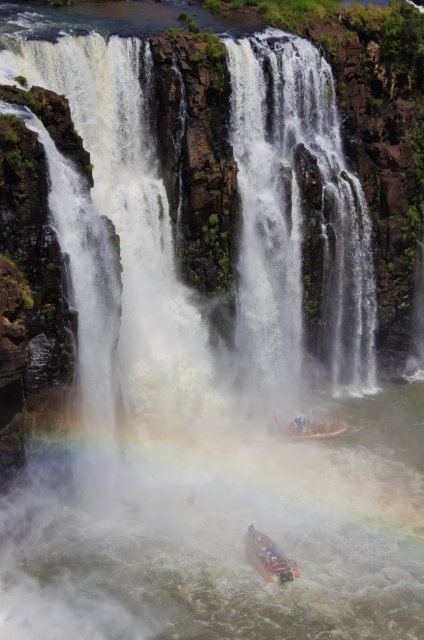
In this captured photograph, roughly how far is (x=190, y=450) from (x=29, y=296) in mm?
10584

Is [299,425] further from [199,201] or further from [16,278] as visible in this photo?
[16,278]

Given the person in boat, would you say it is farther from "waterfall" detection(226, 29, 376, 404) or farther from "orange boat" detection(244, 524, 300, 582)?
"orange boat" detection(244, 524, 300, 582)

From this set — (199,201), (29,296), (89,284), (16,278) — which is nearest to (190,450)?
(89,284)

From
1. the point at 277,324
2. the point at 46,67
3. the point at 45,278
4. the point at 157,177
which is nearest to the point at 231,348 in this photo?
the point at 277,324

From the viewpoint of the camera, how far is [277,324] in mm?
36438

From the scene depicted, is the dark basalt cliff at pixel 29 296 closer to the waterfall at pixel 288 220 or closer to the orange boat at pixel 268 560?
the orange boat at pixel 268 560

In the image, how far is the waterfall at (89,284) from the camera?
87.7ft

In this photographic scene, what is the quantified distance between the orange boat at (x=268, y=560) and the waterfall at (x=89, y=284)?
21.8 ft

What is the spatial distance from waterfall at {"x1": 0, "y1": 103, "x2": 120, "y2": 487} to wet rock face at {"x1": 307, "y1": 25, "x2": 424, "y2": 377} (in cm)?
1615

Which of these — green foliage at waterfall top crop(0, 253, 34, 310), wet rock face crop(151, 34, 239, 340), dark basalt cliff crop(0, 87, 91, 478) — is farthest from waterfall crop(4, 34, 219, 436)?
green foliage at waterfall top crop(0, 253, 34, 310)

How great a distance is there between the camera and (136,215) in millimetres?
32281

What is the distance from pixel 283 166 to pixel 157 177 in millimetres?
6303

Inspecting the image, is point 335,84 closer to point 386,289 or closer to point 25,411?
point 386,289

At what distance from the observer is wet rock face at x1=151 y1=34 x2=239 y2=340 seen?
3328 centimetres
